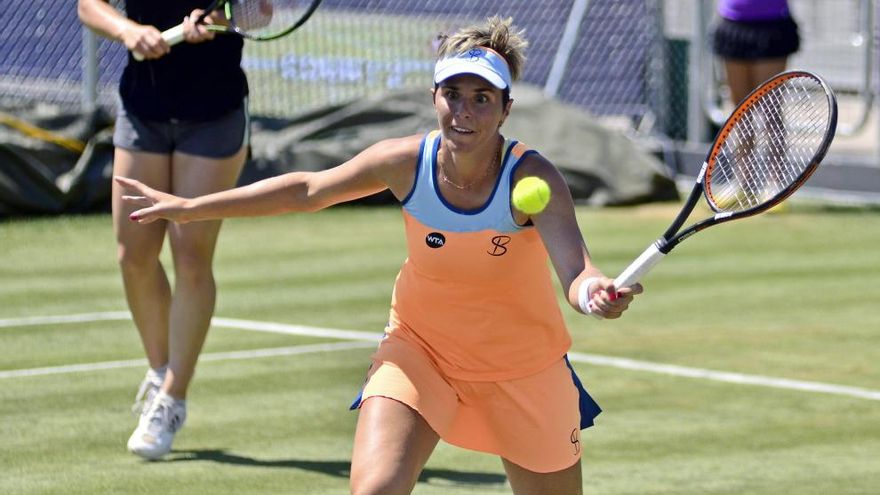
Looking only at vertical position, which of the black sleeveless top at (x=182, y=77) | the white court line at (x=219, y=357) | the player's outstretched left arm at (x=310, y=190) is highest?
the player's outstretched left arm at (x=310, y=190)

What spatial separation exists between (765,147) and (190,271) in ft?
7.67

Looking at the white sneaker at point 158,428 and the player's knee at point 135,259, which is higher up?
the player's knee at point 135,259

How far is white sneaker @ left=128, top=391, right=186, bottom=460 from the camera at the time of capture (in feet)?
21.0

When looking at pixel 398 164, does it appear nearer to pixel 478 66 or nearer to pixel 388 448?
pixel 478 66

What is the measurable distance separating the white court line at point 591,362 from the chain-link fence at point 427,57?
178 inches

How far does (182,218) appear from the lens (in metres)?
5.10

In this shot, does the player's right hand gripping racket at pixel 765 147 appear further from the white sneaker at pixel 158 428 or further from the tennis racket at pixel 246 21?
the white sneaker at pixel 158 428

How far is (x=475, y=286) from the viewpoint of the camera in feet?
16.1

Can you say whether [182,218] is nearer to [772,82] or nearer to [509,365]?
[509,365]

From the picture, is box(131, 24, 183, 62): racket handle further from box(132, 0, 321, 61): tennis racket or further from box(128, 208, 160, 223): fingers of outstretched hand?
box(128, 208, 160, 223): fingers of outstretched hand

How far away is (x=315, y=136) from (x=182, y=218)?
8322 mm

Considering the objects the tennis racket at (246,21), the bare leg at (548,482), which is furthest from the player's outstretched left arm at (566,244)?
the tennis racket at (246,21)

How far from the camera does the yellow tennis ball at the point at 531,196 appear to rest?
4523 mm

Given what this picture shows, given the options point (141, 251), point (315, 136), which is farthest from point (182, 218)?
point (315, 136)
